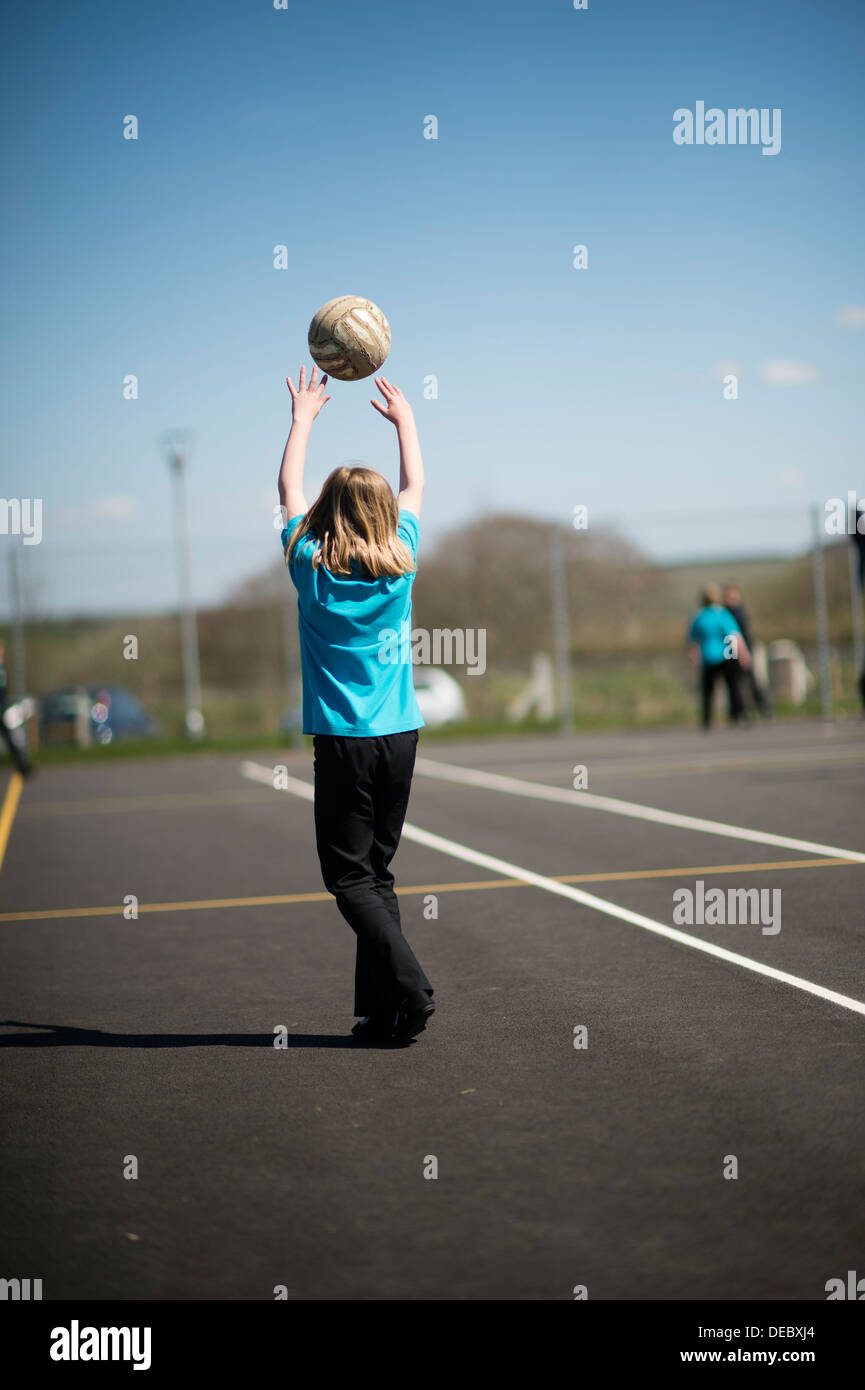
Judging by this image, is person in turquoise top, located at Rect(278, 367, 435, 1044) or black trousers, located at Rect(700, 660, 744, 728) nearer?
person in turquoise top, located at Rect(278, 367, 435, 1044)

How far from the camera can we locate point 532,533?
1172 inches

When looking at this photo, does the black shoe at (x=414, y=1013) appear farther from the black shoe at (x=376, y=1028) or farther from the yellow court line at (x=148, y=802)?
the yellow court line at (x=148, y=802)

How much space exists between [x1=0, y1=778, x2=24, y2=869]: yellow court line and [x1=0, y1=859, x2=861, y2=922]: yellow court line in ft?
7.84

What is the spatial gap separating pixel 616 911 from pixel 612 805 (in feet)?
15.3

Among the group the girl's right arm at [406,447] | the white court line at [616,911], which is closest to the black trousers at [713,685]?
the white court line at [616,911]

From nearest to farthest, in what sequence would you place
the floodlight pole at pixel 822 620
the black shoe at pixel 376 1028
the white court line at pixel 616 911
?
the black shoe at pixel 376 1028 → the white court line at pixel 616 911 → the floodlight pole at pixel 822 620

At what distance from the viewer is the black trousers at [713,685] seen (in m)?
18.8

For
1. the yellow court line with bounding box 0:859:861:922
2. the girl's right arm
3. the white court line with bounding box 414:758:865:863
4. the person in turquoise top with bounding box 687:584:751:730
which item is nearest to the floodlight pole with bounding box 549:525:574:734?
the person in turquoise top with bounding box 687:584:751:730

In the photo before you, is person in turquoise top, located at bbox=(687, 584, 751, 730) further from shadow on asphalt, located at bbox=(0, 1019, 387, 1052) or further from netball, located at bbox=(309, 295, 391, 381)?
shadow on asphalt, located at bbox=(0, 1019, 387, 1052)

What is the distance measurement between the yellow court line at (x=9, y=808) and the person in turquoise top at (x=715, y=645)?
913cm

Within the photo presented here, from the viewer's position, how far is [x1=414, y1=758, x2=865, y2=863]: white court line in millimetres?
8627
